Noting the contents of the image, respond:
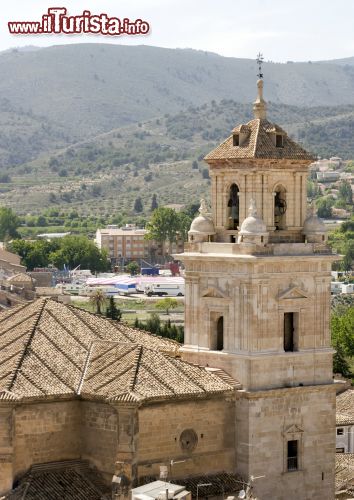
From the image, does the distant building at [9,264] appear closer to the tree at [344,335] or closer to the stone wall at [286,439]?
the tree at [344,335]

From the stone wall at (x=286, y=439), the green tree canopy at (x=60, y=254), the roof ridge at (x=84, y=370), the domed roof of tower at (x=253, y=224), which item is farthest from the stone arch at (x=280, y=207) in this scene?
the green tree canopy at (x=60, y=254)

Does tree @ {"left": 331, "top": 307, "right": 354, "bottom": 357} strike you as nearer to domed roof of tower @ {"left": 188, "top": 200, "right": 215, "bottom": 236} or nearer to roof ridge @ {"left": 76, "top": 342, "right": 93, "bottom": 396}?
domed roof of tower @ {"left": 188, "top": 200, "right": 215, "bottom": 236}

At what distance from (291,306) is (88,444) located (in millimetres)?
6597

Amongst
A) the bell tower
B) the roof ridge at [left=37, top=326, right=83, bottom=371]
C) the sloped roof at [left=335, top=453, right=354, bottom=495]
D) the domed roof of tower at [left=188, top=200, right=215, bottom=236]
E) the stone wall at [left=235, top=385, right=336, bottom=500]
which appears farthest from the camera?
the sloped roof at [left=335, top=453, right=354, bottom=495]

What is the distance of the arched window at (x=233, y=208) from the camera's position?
41781 mm

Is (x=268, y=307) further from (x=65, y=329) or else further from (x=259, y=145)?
(x=65, y=329)

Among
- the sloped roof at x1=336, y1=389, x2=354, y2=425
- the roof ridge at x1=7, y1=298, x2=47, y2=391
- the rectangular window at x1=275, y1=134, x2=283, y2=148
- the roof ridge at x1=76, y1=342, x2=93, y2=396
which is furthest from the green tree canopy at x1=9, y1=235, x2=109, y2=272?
the roof ridge at x1=76, y1=342, x2=93, y2=396

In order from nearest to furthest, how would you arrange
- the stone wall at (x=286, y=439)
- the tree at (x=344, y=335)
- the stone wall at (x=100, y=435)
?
the stone wall at (x=100, y=435)
the stone wall at (x=286, y=439)
the tree at (x=344, y=335)

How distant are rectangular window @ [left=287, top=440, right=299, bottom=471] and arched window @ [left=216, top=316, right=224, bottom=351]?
3.17 meters

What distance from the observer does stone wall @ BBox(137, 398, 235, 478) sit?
38.2 m

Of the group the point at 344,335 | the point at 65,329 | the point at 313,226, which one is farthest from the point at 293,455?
the point at 344,335

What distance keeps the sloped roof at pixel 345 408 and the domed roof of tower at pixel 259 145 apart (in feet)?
65.3

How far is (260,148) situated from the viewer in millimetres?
41281

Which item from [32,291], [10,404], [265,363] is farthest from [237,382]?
[32,291]
